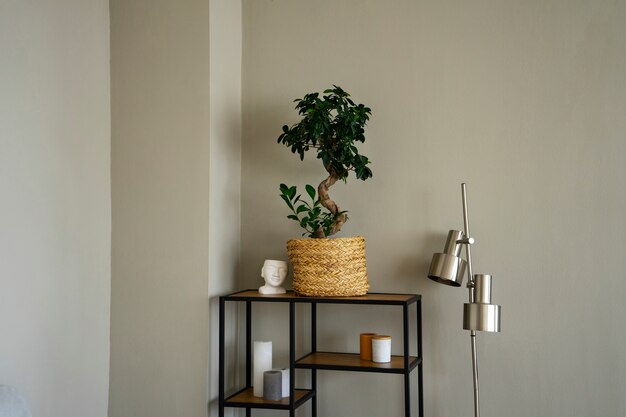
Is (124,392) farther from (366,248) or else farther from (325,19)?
(325,19)

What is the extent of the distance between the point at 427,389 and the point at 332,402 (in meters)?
0.41

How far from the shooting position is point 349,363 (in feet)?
8.38

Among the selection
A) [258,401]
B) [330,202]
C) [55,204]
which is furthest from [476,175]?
[55,204]

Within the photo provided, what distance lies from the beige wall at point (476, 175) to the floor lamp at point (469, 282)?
20cm

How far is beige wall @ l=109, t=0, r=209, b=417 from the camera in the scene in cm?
271

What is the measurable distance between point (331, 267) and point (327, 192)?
308 millimetres

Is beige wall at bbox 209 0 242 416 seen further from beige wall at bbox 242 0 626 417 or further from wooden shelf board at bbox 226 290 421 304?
wooden shelf board at bbox 226 290 421 304

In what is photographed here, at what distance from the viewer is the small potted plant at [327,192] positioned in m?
2.55

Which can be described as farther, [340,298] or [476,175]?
[476,175]

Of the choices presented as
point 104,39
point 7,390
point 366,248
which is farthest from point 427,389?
point 104,39

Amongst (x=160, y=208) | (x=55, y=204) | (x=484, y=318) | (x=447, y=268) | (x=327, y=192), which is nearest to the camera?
(x=484, y=318)

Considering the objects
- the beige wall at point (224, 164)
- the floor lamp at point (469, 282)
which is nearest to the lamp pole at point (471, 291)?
the floor lamp at point (469, 282)

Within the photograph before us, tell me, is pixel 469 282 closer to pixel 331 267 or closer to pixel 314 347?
pixel 331 267

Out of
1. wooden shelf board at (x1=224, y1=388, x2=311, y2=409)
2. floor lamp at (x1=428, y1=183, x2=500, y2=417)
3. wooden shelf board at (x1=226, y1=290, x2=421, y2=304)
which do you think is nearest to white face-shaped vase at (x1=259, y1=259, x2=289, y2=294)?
wooden shelf board at (x1=226, y1=290, x2=421, y2=304)
